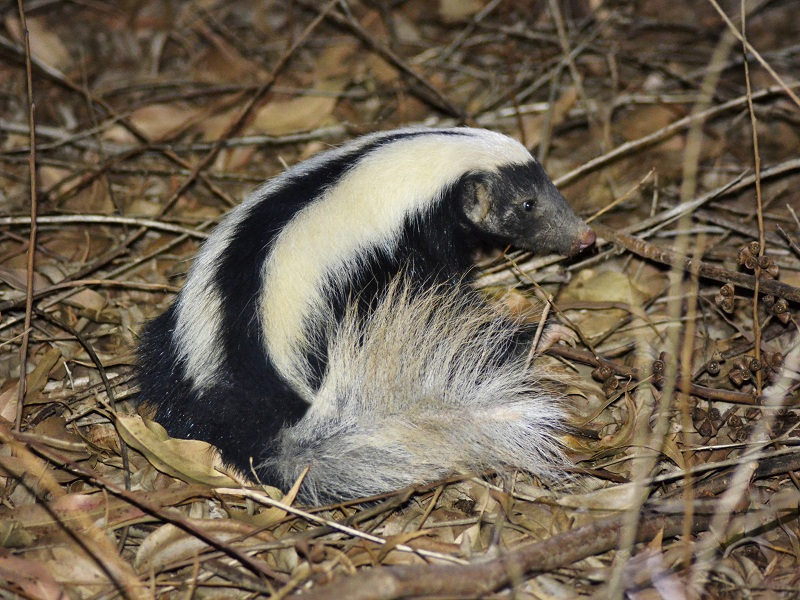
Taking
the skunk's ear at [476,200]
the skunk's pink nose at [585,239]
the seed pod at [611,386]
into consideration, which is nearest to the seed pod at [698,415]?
the seed pod at [611,386]

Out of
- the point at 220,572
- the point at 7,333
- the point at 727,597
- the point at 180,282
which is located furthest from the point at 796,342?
the point at 7,333

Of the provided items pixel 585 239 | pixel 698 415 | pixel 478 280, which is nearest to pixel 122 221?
pixel 478 280

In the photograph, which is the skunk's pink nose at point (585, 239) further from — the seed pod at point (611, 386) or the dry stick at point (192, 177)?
the dry stick at point (192, 177)

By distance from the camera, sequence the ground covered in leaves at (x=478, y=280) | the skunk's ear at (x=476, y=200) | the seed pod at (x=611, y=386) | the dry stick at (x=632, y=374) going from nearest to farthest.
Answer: the ground covered in leaves at (x=478, y=280)
the dry stick at (x=632, y=374)
the seed pod at (x=611, y=386)
the skunk's ear at (x=476, y=200)

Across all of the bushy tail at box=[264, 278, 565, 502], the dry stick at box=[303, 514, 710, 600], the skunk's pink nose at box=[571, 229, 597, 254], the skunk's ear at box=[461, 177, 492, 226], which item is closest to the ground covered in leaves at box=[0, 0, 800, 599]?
the dry stick at box=[303, 514, 710, 600]

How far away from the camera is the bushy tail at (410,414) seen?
3520mm

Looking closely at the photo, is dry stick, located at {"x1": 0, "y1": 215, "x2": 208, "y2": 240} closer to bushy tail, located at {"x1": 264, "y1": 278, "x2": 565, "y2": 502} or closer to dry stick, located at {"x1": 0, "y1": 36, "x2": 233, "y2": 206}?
dry stick, located at {"x1": 0, "y1": 36, "x2": 233, "y2": 206}

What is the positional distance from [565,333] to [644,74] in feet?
10.8

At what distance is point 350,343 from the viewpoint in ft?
12.2

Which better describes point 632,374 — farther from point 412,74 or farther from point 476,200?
point 412,74

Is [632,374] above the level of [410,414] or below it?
below

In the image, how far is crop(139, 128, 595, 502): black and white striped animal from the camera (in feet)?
11.6

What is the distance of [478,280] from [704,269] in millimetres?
1297

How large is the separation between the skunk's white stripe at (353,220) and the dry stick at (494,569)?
109 centimetres
